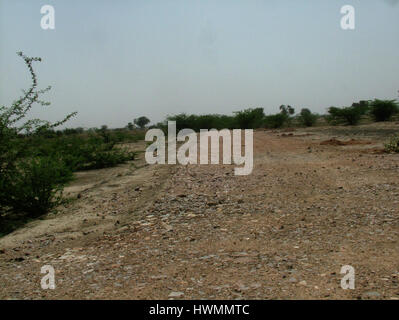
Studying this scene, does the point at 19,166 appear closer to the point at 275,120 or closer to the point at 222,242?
the point at 222,242

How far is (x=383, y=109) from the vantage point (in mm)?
26484

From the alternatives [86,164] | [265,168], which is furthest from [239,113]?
[265,168]

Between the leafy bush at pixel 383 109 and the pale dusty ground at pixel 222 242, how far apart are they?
23029 mm

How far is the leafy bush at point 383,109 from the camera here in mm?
26152

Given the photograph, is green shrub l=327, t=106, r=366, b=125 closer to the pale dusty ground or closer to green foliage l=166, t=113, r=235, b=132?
green foliage l=166, t=113, r=235, b=132

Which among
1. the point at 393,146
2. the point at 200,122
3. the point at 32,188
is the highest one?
the point at 200,122

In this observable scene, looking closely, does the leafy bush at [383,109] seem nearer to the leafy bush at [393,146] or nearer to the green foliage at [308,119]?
the green foliage at [308,119]

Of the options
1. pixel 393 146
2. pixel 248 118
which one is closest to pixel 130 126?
pixel 248 118

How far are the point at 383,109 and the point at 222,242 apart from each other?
26.8m

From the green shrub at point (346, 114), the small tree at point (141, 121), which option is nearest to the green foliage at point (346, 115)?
the green shrub at point (346, 114)

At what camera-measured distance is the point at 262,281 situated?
2.61 metres

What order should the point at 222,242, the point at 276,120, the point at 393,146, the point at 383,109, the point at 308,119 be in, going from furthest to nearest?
the point at 276,120
the point at 308,119
the point at 383,109
the point at 393,146
the point at 222,242

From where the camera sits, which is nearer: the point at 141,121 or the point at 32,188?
the point at 32,188

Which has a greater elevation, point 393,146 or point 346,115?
point 346,115
